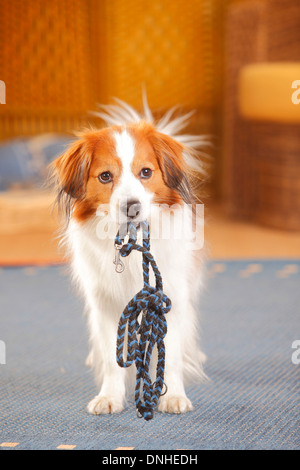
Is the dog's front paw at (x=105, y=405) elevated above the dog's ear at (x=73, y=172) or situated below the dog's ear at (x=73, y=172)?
below

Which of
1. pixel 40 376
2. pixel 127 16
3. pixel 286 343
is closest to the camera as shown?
pixel 40 376

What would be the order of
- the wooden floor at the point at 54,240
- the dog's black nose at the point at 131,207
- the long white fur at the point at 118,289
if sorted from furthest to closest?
the wooden floor at the point at 54,240 → the long white fur at the point at 118,289 → the dog's black nose at the point at 131,207

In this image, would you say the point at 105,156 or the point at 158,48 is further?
the point at 158,48

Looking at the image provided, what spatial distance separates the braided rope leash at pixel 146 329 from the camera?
143 centimetres

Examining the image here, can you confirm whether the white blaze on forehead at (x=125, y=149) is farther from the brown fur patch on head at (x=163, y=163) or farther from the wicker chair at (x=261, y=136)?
the wicker chair at (x=261, y=136)

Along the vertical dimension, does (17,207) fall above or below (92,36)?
below

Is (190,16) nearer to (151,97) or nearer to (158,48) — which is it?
(158,48)

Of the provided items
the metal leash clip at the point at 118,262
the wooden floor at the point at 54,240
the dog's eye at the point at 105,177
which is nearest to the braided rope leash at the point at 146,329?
the metal leash clip at the point at 118,262

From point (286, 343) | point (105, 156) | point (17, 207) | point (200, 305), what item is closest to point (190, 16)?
point (17, 207)

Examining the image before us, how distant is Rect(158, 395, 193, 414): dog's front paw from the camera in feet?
4.91

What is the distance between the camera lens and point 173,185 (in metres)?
1.48

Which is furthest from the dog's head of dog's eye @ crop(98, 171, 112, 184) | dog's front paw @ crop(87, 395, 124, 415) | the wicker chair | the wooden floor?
the wicker chair

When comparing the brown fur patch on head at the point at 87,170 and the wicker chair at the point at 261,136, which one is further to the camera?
the wicker chair at the point at 261,136

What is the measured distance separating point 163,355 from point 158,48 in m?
3.06
